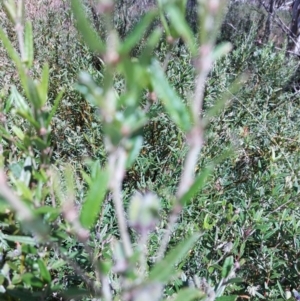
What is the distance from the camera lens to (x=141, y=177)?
55.0 inches

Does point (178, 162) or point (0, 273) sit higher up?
point (178, 162)

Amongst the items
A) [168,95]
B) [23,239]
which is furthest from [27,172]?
[168,95]

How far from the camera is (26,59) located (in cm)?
43

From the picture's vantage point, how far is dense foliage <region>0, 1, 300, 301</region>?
306 millimetres

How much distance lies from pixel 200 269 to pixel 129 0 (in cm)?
298

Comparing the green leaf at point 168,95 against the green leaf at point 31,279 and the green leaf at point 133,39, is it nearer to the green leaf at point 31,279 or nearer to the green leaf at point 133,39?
the green leaf at point 133,39

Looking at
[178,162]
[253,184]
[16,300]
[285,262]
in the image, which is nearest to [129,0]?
[178,162]

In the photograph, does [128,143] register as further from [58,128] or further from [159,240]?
[58,128]

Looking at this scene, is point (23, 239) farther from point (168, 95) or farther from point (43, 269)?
point (168, 95)

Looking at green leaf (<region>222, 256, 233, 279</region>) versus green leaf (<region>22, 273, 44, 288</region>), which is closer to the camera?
green leaf (<region>22, 273, 44, 288</region>)

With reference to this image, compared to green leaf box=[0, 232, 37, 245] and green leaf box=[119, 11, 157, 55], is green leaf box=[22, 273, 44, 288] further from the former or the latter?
green leaf box=[119, 11, 157, 55]

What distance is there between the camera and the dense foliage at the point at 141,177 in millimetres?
306

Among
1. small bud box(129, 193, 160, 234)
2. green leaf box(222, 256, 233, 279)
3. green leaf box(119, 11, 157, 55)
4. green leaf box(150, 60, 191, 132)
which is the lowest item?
small bud box(129, 193, 160, 234)

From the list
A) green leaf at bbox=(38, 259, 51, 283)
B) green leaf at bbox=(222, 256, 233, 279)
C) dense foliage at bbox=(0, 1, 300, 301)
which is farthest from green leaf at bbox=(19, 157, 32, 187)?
green leaf at bbox=(222, 256, 233, 279)
